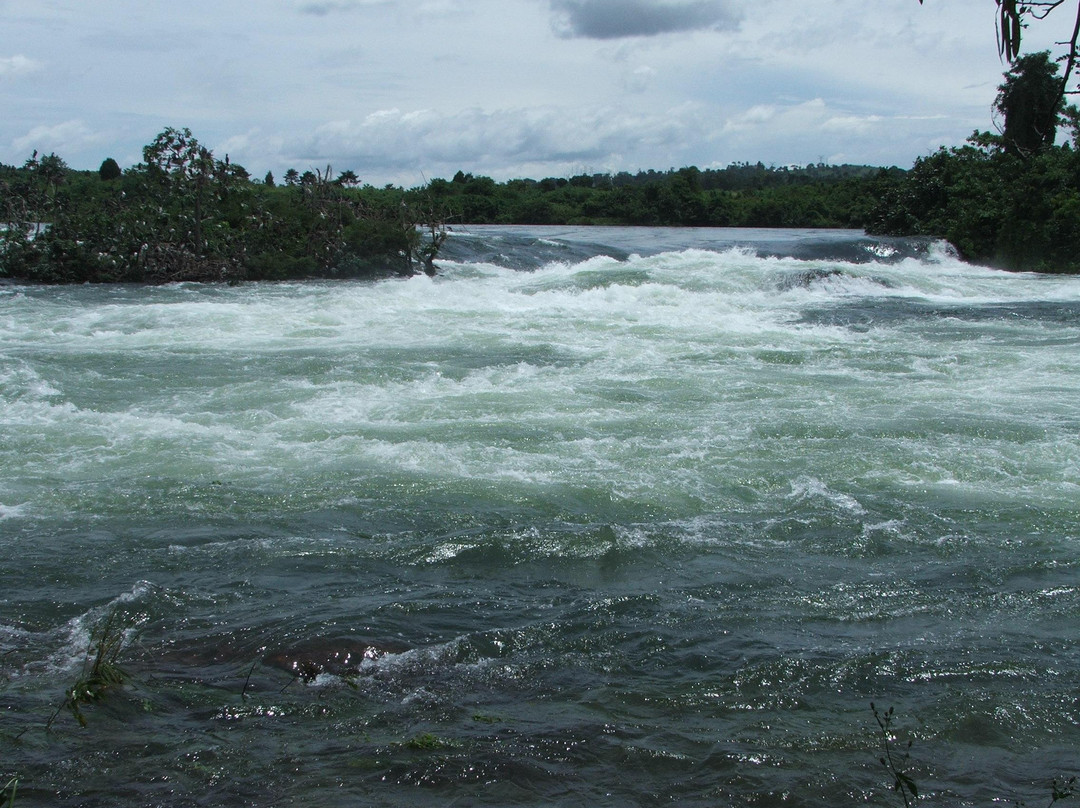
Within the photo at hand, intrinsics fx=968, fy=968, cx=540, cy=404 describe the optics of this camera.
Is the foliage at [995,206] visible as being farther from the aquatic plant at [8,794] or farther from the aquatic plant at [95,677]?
the aquatic plant at [8,794]

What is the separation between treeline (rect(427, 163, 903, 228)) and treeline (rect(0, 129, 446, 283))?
17.5 m

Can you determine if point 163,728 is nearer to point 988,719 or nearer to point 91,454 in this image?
point 988,719

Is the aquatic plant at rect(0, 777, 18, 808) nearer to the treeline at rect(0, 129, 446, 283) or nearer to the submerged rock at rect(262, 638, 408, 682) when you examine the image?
the submerged rock at rect(262, 638, 408, 682)

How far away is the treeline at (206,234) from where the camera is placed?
20.2 metres

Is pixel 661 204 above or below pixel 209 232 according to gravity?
above

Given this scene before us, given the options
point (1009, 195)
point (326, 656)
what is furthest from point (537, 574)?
point (1009, 195)

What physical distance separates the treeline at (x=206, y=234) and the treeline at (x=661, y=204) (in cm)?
1751

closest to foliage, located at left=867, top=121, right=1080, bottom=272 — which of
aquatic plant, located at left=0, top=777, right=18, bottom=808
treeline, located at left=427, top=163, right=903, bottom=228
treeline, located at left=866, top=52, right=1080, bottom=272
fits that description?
→ treeline, located at left=866, top=52, right=1080, bottom=272

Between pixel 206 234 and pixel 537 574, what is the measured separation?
18.7 metres

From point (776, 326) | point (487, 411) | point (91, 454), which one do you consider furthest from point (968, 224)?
point (91, 454)

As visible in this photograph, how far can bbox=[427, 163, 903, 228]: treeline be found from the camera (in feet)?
138

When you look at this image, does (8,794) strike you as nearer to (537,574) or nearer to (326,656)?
(326,656)

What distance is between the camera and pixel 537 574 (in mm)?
5527

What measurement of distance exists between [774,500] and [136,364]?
8376 millimetres
